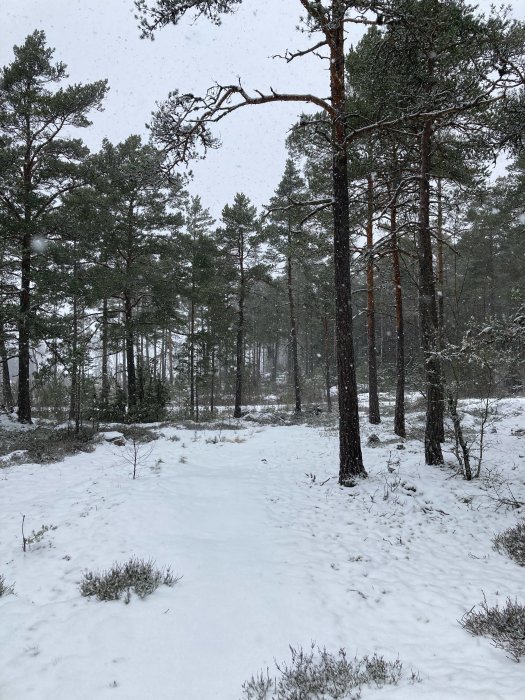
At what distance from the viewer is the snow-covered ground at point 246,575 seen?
9.88 ft

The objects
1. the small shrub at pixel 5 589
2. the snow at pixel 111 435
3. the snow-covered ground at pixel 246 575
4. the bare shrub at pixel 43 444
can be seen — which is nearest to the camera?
the snow-covered ground at pixel 246 575

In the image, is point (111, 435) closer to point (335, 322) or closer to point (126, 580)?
point (335, 322)

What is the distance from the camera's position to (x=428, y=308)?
28.0 feet

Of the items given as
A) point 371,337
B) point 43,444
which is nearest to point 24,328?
point 43,444

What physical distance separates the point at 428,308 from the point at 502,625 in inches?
254

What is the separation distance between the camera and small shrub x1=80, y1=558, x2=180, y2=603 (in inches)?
159

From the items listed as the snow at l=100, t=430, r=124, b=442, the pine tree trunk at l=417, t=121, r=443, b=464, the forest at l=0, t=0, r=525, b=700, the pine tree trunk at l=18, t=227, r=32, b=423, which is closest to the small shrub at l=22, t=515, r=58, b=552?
the forest at l=0, t=0, r=525, b=700

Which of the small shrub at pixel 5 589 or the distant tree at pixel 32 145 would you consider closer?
the small shrub at pixel 5 589

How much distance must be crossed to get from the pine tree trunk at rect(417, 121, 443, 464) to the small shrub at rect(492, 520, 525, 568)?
302 centimetres

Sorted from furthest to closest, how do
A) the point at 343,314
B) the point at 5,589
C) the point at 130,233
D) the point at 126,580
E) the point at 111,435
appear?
the point at 130,233, the point at 111,435, the point at 343,314, the point at 126,580, the point at 5,589

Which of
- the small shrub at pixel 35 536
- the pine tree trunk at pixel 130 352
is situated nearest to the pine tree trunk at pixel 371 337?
the pine tree trunk at pixel 130 352

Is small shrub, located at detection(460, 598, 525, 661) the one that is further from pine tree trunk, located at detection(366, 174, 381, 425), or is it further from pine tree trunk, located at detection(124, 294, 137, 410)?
pine tree trunk, located at detection(124, 294, 137, 410)

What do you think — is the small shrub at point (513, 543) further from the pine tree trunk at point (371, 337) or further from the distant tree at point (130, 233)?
the distant tree at point (130, 233)

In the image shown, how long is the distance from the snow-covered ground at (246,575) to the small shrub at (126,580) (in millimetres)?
118
